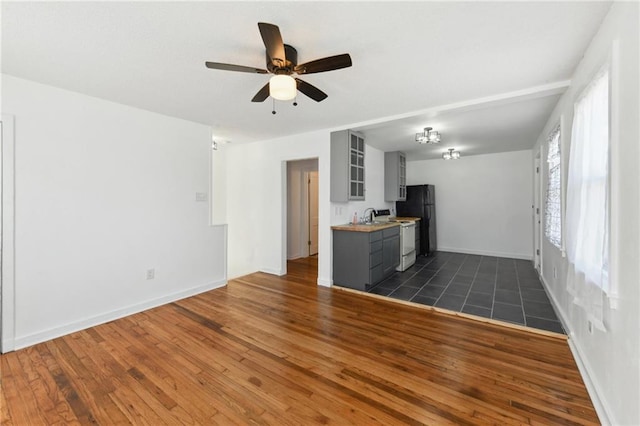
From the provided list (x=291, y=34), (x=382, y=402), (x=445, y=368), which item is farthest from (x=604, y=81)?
(x=382, y=402)

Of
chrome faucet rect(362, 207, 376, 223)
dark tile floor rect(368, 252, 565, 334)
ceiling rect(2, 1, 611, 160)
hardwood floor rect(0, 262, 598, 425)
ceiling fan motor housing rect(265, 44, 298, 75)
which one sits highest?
ceiling rect(2, 1, 611, 160)

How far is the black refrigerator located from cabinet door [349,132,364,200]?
2397 mm

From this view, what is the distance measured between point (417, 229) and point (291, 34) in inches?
199

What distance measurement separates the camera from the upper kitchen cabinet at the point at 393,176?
226 inches

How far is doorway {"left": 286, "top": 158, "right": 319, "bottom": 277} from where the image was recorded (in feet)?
19.2

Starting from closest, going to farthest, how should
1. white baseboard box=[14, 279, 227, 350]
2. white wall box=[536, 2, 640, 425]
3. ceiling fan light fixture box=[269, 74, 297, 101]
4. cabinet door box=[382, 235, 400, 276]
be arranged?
white wall box=[536, 2, 640, 425], ceiling fan light fixture box=[269, 74, 297, 101], white baseboard box=[14, 279, 227, 350], cabinet door box=[382, 235, 400, 276]

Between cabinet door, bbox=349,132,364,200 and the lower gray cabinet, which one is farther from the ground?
cabinet door, bbox=349,132,364,200

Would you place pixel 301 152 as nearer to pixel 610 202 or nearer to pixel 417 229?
pixel 417 229

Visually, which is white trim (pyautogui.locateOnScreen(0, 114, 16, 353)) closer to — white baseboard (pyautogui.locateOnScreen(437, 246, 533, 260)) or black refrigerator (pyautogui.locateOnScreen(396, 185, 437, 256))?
black refrigerator (pyautogui.locateOnScreen(396, 185, 437, 256))

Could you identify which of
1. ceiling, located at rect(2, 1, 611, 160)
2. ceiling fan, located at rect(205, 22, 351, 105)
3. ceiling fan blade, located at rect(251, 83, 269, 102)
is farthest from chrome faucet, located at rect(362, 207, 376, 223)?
ceiling fan, located at rect(205, 22, 351, 105)

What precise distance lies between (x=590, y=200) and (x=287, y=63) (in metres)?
2.19

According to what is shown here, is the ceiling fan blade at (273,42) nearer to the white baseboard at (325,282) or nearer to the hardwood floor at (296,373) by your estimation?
the hardwood floor at (296,373)

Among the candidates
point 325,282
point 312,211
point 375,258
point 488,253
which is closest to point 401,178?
point 312,211

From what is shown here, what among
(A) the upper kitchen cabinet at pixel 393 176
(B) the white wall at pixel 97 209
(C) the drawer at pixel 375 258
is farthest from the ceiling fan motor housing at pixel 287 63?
(A) the upper kitchen cabinet at pixel 393 176
